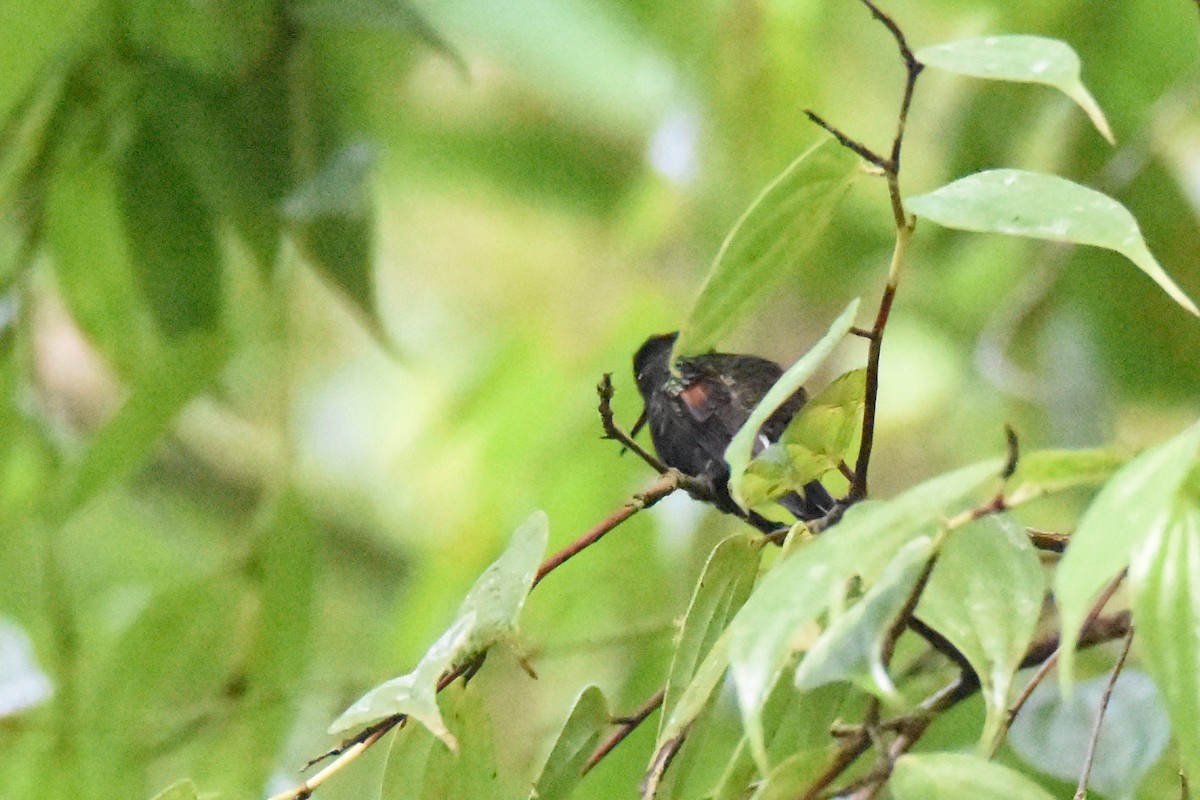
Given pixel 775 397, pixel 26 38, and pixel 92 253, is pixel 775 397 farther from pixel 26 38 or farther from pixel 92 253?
pixel 92 253

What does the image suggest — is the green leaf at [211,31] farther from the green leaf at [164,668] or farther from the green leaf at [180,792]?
A: the green leaf at [180,792]

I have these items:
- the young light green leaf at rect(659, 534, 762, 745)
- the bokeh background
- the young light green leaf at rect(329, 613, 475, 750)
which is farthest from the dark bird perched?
the young light green leaf at rect(329, 613, 475, 750)

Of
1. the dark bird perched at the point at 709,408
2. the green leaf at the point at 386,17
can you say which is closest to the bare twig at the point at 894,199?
the dark bird perched at the point at 709,408

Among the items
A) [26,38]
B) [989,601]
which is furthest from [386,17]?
[989,601]

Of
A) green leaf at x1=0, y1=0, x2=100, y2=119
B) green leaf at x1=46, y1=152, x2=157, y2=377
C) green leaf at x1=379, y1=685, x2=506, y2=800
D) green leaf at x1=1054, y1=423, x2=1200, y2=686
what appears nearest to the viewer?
green leaf at x1=1054, y1=423, x2=1200, y2=686

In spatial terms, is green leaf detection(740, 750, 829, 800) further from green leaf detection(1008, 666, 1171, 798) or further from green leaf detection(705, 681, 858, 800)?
green leaf detection(1008, 666, 1171, 798)

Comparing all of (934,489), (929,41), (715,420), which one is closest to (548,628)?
(715,420)
